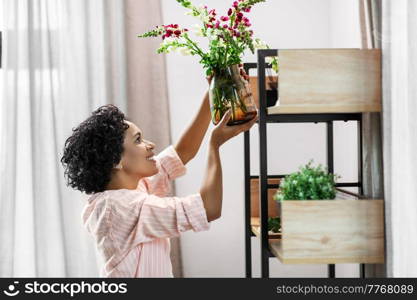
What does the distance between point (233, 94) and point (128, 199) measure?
1.37 ft

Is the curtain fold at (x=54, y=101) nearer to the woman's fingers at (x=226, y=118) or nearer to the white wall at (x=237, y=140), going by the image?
the white wall at (x=237, y=140)

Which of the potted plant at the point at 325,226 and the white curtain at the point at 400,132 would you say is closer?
the white curtain at the point at 400,132

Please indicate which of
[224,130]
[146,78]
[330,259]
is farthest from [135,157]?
[146,78]

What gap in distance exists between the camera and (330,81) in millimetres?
1485

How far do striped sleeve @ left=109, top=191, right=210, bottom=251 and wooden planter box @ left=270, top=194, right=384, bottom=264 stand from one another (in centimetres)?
24

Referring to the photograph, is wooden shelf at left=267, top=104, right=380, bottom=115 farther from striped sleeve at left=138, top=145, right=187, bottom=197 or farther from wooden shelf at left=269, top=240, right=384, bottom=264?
striped sleeve at left=138, top=145, right=187, bottom=197

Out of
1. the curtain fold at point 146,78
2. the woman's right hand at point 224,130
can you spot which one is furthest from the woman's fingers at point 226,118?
the curtain fold at point 146,78

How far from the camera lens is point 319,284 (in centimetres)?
157

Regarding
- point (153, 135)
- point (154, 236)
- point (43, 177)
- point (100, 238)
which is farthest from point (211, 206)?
point (43, 177)

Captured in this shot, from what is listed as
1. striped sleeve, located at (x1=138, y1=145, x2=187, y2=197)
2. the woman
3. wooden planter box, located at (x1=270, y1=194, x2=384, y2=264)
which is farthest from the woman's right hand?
striped sleeve, located at (x1=138, y1=145, x2=187, y2=197)

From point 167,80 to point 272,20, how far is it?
0.60 metres

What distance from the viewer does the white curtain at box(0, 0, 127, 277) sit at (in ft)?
8.45

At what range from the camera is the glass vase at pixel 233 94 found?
4.94ft

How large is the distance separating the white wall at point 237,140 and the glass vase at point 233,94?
118 centimetres
